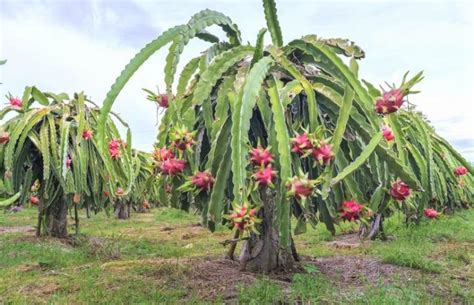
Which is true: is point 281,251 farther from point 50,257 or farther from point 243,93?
point 50,257

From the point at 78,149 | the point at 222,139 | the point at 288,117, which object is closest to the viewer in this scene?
the point at 222,139

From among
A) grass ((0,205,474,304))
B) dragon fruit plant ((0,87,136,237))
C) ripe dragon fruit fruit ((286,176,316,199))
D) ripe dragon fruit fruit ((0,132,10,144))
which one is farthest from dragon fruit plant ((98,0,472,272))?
ripe dragon fruit fruit ((0,132,10,144))

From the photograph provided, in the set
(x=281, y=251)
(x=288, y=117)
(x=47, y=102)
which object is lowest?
(x=281, y=251)

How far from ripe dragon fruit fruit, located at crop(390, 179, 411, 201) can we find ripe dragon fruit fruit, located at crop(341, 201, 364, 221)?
0.25m

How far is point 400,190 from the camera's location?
10.1 feet

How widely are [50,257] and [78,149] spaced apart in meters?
1.56

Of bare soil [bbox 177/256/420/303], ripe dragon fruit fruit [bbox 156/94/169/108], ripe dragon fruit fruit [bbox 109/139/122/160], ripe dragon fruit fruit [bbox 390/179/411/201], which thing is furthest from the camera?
ripe dragon fruit fruit [bbox 109/139/122/160]

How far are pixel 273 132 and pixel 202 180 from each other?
535mm

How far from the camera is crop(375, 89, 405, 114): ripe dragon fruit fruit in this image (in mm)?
2824

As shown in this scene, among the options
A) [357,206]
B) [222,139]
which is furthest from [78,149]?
[357,206]

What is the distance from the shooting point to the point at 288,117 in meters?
3.43

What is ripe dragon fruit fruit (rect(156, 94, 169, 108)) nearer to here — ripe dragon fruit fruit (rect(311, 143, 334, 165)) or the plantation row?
the plantation row

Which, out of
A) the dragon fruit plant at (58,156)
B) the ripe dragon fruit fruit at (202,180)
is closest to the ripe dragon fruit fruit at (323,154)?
the ripe dragon fruit fruit at (202,180)

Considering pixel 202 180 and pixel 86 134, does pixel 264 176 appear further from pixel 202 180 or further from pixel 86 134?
pixel 86 134
